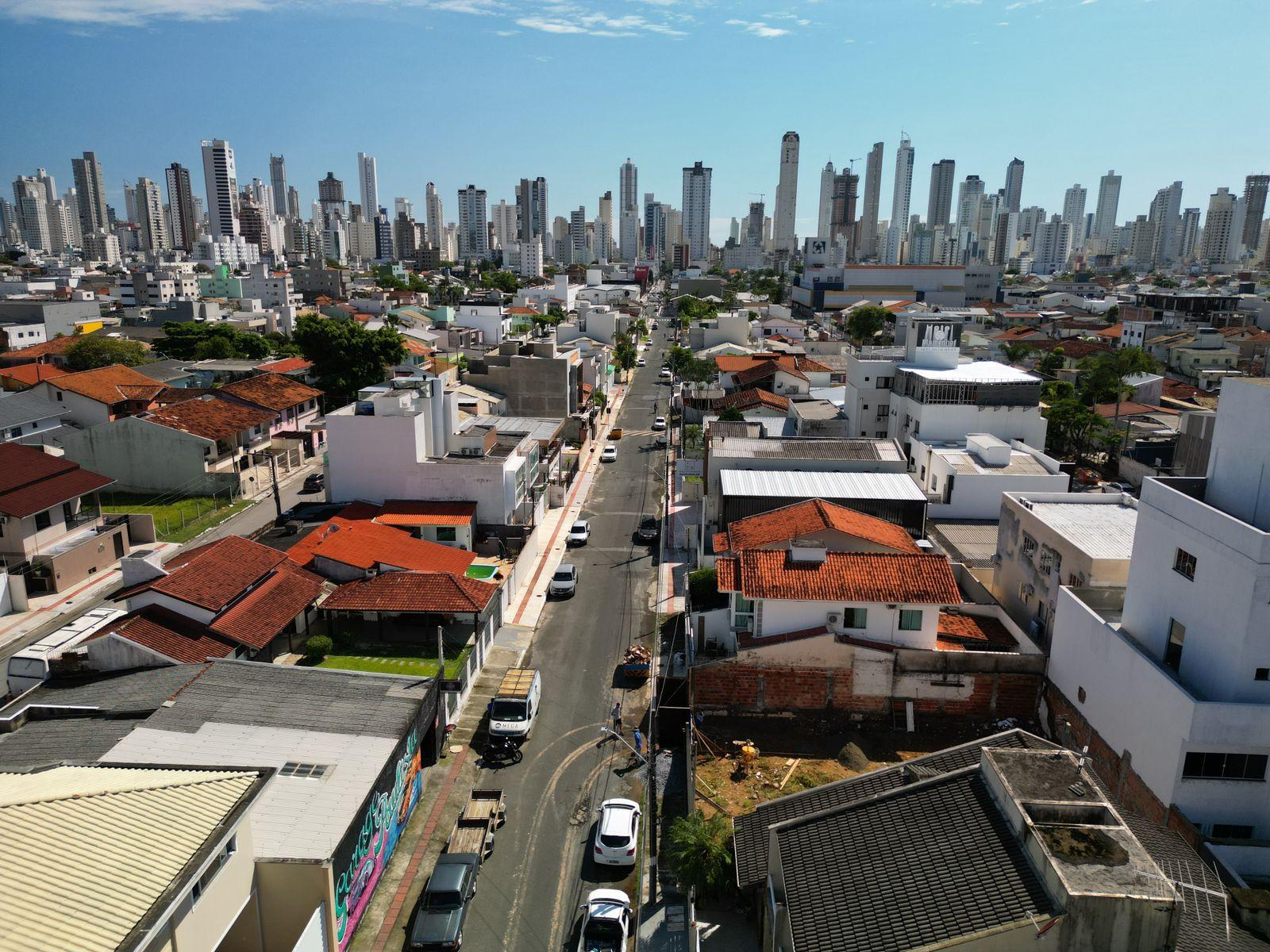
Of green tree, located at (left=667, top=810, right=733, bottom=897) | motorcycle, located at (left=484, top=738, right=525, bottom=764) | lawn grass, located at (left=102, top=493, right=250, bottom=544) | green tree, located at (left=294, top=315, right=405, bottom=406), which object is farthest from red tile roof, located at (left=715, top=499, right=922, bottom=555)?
green tree, located at (left=294, top=315, right=405, bottom=406)

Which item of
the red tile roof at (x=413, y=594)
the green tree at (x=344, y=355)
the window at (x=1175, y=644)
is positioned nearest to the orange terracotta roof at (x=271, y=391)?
the green tree at (x=344, y=355)

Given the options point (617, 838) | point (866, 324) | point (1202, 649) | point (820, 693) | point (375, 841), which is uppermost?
point (866, 324)

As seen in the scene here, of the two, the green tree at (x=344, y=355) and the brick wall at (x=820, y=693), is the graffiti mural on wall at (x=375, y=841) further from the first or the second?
the green tree at (x=344, y=355)

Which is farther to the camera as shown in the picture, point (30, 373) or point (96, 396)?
point (30, 373)

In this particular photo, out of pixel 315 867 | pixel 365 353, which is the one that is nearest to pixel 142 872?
pixel 315 867

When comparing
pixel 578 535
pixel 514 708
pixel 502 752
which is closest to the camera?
pixel 502 752

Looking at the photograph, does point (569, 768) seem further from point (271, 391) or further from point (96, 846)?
point (271, 391)

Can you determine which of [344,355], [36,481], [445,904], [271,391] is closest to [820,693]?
[445,904]

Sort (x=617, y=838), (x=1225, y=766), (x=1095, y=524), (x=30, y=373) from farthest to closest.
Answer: (x=30, y=373) < (x=1095, y=524) < (x=617, y=838) < (x=1225, y=766)
